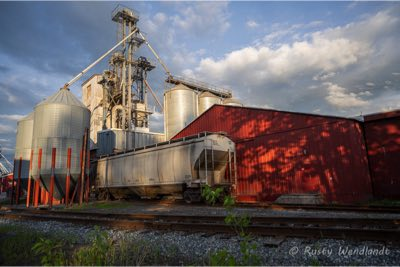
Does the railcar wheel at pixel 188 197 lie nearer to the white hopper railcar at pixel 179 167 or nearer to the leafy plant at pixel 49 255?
the white hopper railcar at pixel 179 167

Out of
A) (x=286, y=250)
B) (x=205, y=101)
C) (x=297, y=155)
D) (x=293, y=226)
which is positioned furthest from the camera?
(x=205, y=101)

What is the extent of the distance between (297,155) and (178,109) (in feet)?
67.8

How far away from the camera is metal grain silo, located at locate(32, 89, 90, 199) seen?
1809cm

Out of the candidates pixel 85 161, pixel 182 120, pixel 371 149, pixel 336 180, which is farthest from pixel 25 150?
pixel 371 149

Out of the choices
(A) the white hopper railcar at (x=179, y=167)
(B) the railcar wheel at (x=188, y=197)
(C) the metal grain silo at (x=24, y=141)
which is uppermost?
(C) the metal grain silo at (x=24, y=141)

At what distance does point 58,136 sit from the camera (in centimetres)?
1862

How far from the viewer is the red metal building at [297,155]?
15711mm

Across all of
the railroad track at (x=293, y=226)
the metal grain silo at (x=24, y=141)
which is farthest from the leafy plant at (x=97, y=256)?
the metal grain silo at (x=24, y=141)

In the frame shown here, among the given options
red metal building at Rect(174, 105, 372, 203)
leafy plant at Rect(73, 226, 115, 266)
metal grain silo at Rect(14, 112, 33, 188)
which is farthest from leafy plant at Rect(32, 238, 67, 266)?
metal grain silo at Rect(14, 112, 33, 188)

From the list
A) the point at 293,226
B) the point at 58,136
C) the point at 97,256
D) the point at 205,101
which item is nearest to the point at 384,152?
the point at 293,226

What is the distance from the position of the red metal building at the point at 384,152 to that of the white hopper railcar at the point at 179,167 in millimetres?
9211

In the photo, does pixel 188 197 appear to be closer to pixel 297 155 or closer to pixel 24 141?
pixel 297 155

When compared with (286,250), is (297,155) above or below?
above

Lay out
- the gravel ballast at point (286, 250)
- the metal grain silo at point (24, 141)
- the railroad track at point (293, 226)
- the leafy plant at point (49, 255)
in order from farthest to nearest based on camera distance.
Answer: the metal grain silo at point (24, 141)
the railroad track at point (293, 226)
the gravel ballast at point (286, 250)
the leafy plant at point (49, 255)
